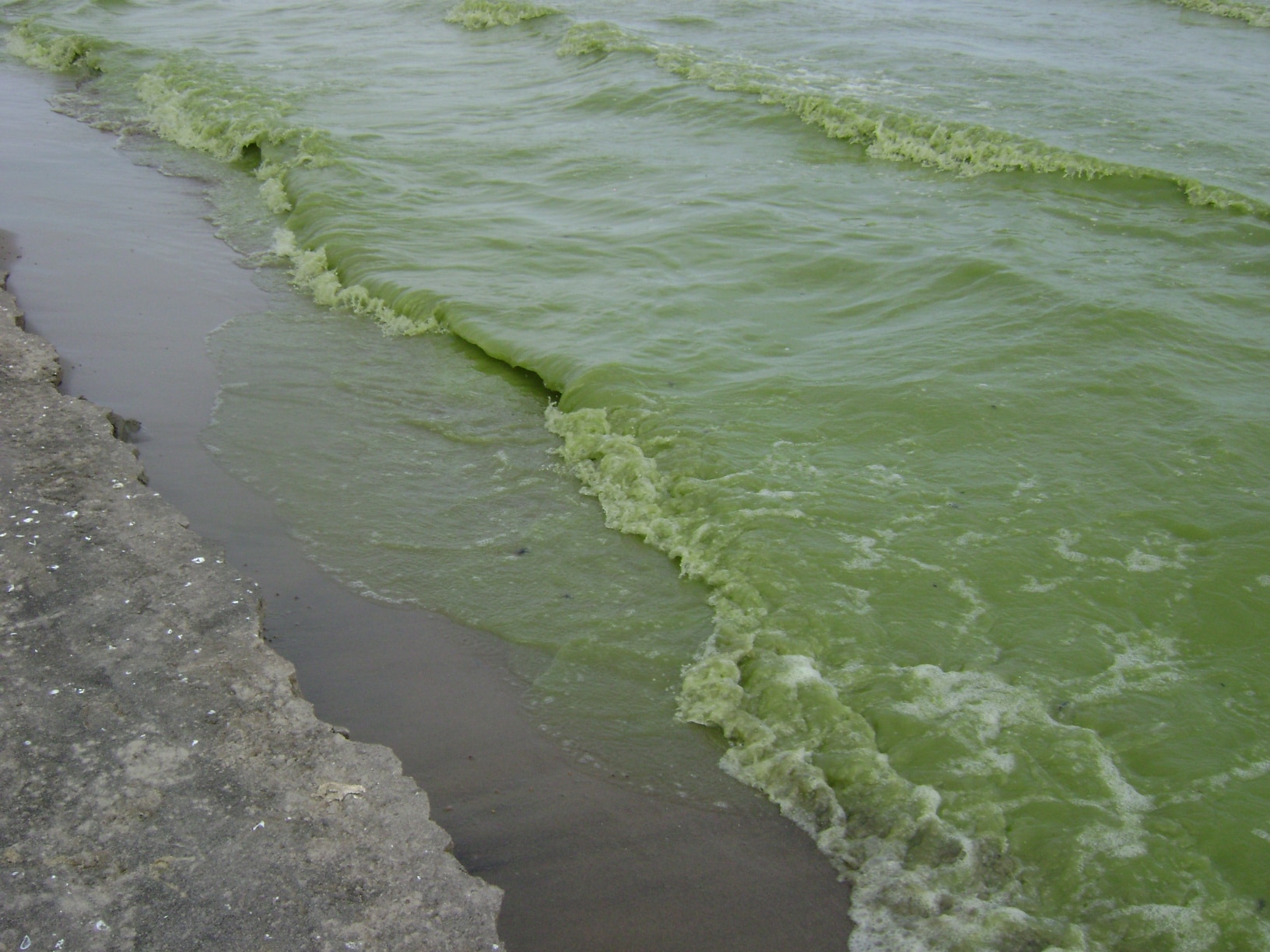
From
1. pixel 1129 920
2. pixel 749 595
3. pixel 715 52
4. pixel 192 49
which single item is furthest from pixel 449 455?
pixel 192 49

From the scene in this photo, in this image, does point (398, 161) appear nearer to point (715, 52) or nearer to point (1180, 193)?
point (715, 52)

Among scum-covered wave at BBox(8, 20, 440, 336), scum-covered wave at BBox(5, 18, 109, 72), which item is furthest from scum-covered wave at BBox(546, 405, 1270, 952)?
scum-covered wave at BBox(5, 18, 109, 72)

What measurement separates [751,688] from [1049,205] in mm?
6681

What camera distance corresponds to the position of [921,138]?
10.7 m

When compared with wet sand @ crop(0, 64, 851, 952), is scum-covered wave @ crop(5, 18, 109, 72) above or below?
above

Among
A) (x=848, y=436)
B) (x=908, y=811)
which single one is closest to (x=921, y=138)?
(x=848, y=436)

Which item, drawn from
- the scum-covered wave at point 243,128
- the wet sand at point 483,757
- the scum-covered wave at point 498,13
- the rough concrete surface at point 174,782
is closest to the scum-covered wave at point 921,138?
the scum-covered wave at point 498,13

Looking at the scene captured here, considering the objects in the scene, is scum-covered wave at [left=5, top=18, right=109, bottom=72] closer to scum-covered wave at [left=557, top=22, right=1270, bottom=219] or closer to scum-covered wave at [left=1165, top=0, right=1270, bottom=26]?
scum-covered wave at [left=557, top=22, right=1270, bottom=219]

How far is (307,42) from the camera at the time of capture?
53.7 ft

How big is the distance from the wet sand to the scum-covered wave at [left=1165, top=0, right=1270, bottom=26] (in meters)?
15.7

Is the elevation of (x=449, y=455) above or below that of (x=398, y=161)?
below

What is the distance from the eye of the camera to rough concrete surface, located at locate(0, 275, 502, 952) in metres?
2.88

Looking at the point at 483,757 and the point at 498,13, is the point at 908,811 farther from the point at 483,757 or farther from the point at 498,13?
the point at 498,13

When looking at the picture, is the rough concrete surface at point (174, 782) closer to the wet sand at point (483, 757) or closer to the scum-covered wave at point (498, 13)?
the wet sand at point (483, 757)
